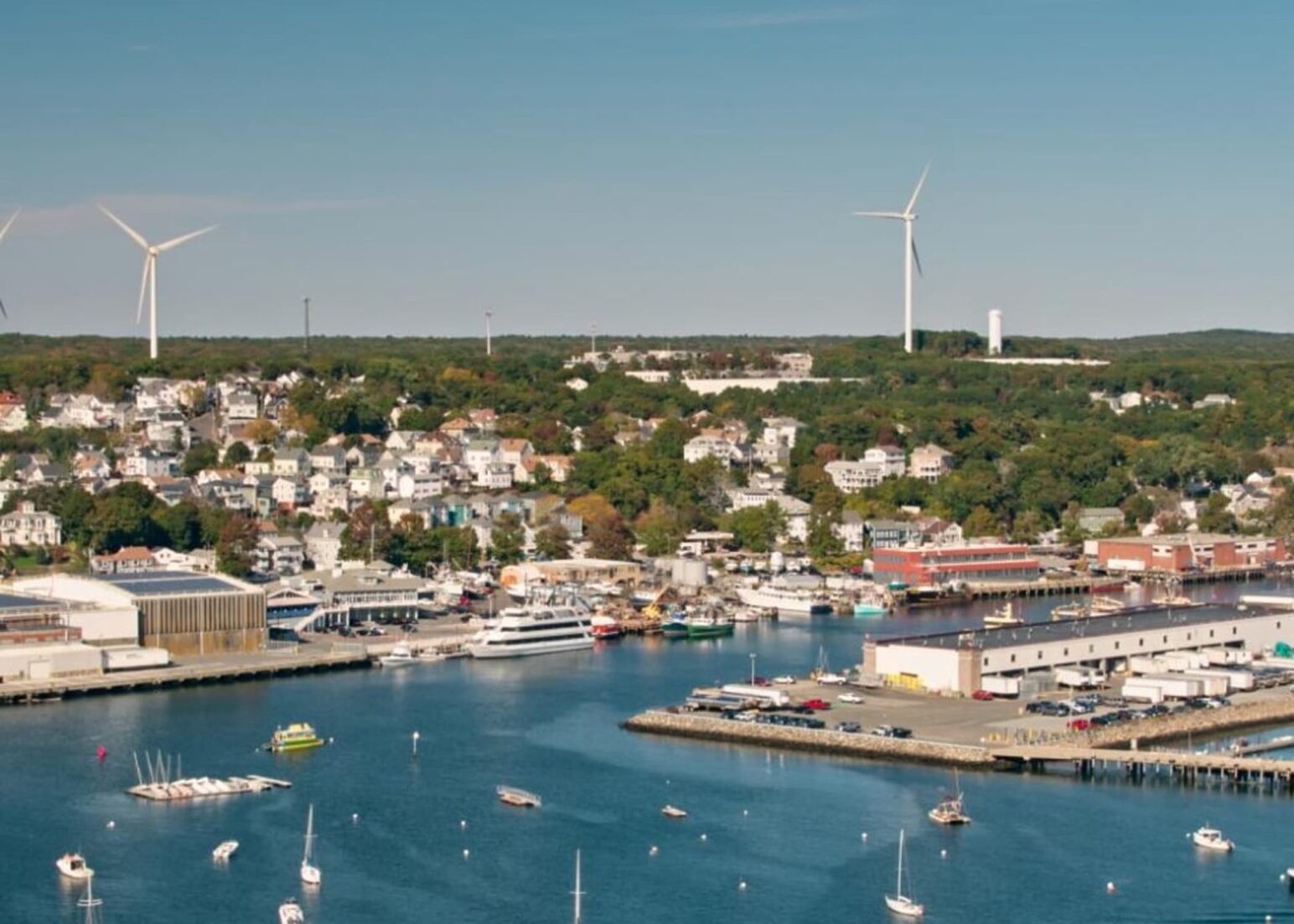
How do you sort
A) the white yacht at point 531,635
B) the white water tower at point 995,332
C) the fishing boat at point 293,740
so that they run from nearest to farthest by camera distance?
1. the fishing boat at point 293,740
2. the white yacht at point 531,635
3. the white water tower at point 995,332

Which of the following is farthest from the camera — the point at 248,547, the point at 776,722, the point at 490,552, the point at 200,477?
the point at 200,477

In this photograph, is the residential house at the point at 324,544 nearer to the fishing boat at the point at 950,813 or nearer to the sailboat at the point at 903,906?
the fishing boat at the point at 950,813

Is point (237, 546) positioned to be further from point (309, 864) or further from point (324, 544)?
point (309, 864)

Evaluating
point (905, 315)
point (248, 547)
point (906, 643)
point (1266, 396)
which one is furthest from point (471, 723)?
point (905, 315)

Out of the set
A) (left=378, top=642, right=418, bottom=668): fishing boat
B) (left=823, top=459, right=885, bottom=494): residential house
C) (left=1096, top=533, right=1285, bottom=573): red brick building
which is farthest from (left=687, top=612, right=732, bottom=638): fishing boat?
(left=823, top=459, right=885, bottom=494): residential house

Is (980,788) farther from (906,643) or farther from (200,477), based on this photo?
(200,477)

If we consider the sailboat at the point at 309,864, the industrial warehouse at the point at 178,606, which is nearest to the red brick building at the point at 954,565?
the industrial warehouse at the point at 178,606

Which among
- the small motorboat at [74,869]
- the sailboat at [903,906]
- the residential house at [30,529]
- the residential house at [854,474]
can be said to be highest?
the residential house at [854,474]

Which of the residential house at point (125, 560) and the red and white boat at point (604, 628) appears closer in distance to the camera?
the red and white boat at point (604, 628)
